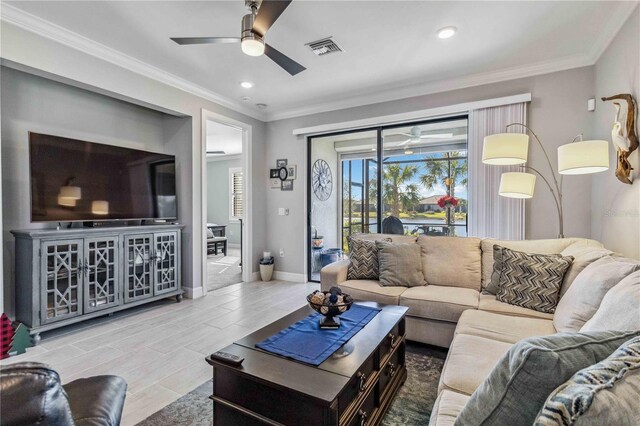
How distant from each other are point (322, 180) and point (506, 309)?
351 cm

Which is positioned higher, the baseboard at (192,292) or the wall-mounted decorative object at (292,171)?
the wall-mounted decorative object at (292,171)

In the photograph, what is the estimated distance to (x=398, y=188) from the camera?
445cm

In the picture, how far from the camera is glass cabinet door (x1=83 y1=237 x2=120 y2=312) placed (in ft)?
9.91

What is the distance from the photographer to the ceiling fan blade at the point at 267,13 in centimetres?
192

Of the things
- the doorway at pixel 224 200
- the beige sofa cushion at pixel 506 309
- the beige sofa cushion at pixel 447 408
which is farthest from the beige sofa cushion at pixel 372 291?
the doorway at pixel 224 200

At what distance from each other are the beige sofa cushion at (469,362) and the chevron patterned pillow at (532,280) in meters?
0.80

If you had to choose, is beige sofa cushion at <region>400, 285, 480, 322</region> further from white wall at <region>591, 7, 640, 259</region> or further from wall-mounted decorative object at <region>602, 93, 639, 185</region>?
wall-mounted decorative object at <region>602, 93, 639, 185</region>

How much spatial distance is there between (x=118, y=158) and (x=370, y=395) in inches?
142

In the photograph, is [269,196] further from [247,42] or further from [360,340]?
[360,340]

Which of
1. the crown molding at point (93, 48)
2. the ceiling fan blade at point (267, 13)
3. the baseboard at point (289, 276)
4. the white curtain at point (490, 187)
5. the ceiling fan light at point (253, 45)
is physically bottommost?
the baseboard at point (289, 276)

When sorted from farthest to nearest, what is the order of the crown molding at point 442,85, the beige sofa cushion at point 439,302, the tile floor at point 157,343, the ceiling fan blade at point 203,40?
the crown molding at point 442,85
the beige sofa cushion at point 439,302
the ceiling fan blade at point 203,40
the tile floor at point 157,343

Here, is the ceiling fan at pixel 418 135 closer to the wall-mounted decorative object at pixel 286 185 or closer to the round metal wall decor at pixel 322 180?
the round metal wall decor at pixel 322 180

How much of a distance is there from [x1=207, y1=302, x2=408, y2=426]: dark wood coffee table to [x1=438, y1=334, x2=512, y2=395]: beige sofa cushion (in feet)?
1.18

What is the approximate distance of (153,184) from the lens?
3873mm
